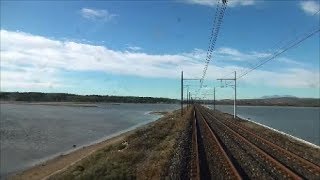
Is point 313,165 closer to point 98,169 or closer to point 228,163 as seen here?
point 228,163

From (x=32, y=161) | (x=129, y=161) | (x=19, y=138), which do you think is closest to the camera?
(x=129, y=161)

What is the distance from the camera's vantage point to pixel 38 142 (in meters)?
57.8

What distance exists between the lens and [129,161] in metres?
25.3

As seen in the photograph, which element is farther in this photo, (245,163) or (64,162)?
(64,162)

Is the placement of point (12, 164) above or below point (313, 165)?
below

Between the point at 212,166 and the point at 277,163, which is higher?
the point at 277,163

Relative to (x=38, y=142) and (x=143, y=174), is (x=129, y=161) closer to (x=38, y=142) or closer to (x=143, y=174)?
(x=143, y=174)

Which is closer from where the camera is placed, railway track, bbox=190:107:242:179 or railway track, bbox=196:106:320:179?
railway track, bbox=190:107:242:179

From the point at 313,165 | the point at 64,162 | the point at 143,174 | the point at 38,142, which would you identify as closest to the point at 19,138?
the point at 38,142

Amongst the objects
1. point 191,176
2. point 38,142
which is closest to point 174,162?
point 191,176

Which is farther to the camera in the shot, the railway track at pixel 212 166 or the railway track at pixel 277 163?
the railway track at pixel 277 163

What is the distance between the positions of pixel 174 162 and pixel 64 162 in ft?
54.7

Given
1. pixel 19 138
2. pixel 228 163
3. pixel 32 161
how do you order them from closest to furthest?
pixel 228 163 < pixel 32 161 < pixel 19 138

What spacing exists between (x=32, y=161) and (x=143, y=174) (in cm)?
2246
